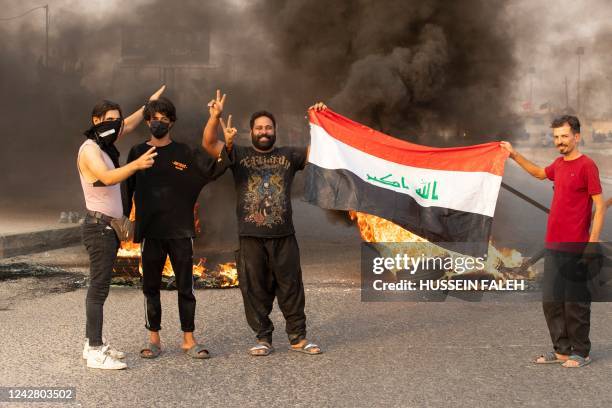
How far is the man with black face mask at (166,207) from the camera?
17.7 feet

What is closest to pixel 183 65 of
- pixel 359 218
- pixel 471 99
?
pixel 471 99

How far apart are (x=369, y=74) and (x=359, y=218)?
5537 millimetres

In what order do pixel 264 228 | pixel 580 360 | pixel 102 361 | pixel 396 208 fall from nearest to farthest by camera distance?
pixel 102 361
pixel 580 360
pixel 264 228
pixel 396 208

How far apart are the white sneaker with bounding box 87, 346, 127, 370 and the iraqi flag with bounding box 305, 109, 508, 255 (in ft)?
6.10

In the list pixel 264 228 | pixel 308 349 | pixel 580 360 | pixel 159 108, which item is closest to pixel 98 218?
pixel 159 108

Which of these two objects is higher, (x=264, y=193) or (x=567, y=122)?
(x=567, y=122)

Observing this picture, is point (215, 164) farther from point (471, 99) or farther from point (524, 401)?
point (471, 99)

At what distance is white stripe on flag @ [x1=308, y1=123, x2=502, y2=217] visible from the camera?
238 inches

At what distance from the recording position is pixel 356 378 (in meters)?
4.83

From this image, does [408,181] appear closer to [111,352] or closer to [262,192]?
[262,192]

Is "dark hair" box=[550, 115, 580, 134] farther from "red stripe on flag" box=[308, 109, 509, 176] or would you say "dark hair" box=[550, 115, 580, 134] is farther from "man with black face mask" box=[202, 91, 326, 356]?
"man with black face mask" box=[202, 91, 326, 356]

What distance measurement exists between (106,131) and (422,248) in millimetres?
4261

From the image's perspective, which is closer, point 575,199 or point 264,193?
point 575,199

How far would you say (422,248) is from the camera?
859 cm
